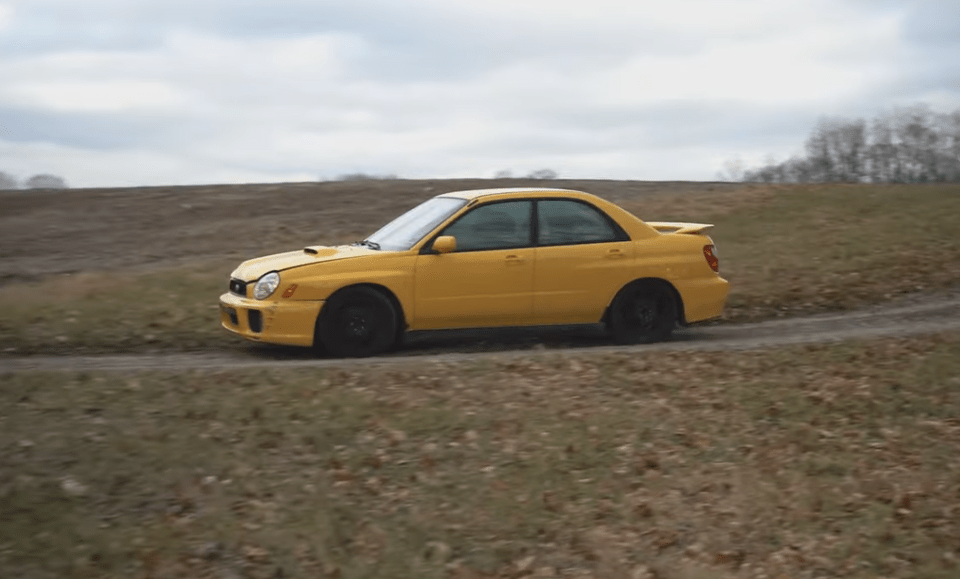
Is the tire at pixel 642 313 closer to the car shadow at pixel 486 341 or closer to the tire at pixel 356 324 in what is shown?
the car shadow at pixel 486 341

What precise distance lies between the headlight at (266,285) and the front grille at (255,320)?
0.15 m

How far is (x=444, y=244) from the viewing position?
33.9ft

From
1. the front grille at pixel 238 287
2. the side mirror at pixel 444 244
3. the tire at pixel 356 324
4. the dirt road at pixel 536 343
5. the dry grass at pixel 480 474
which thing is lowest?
the dry grass at pixel 480 474

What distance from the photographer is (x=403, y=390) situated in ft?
28.8

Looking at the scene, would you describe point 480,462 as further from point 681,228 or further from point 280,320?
point 681,228

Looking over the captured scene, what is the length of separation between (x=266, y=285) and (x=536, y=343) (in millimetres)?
2882

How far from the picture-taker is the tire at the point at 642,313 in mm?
11023

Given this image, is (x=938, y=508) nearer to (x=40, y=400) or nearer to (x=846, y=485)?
(x=846, y=485)

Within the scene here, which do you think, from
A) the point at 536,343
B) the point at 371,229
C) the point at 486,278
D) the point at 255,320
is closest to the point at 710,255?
the point at 536,343

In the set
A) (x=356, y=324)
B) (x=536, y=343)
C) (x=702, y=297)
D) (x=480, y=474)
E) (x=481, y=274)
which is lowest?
(x=480, y=474)

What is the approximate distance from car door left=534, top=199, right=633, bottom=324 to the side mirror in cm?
88

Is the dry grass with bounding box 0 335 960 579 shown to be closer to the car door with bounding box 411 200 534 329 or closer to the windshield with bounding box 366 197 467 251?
the car door with bounding box 411 200 534 329

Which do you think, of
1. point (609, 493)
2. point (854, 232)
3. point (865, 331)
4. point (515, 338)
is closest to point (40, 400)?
point (609, 493)

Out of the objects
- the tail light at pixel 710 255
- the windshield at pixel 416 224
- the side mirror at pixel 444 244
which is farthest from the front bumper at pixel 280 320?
the tail light at pixel 710 255
